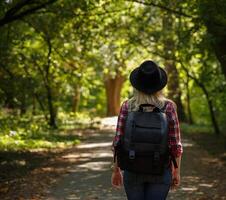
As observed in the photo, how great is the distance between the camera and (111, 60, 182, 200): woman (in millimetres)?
4656

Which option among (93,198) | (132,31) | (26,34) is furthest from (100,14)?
(93,198)

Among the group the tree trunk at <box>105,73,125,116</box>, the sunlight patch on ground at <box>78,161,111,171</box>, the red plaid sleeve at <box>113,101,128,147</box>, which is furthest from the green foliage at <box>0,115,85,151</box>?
the tree trunk at <box>105,73,125,116</box>

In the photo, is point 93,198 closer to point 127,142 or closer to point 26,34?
point 127,142

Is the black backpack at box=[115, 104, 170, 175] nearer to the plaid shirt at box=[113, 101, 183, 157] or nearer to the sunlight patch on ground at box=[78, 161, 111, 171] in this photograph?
the plaid shirt at box=[113, 101, 183, 157]

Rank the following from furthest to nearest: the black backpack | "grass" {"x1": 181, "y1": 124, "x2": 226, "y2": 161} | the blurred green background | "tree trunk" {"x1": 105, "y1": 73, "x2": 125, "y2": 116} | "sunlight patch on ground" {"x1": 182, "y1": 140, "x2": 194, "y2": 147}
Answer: "tree trunk" {"x1": 105, "y1": 73, "x2": 125, "y2": 116}
"sunlight patch on ground" {"x1": 182, "y1": 140, "x2": 194, "y2": 147}
"grass" {"x1": 181, "y1": 124, "x2": 226, "y2": 161}
the blurred green background
the black backpack

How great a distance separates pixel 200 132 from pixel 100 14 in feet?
36.2

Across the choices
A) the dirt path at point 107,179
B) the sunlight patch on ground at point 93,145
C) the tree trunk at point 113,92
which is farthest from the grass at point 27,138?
the tree trunk at point 113,92

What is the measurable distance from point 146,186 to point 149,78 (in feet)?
3.14

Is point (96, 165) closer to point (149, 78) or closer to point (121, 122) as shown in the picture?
point (121, 122)

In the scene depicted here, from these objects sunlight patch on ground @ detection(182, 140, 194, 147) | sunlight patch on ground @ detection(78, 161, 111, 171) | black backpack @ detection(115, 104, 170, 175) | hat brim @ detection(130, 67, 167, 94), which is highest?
hat brim @ detection(130, 67, 167, 94)

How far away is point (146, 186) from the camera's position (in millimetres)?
4695

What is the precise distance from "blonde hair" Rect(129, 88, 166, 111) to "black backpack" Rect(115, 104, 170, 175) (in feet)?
0.31

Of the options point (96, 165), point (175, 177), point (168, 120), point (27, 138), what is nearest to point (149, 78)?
point (168, 120)

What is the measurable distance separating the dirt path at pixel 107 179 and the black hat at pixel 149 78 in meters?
5.31
